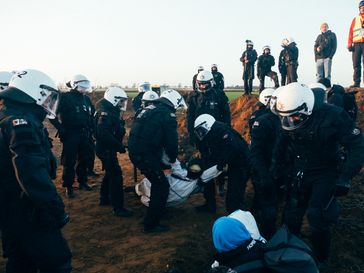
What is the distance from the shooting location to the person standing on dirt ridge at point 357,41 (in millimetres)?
10594

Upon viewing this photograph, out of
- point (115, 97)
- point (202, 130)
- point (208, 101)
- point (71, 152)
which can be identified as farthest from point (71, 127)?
point (208, 101)

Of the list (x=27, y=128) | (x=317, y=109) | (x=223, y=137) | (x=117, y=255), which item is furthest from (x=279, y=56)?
(x=27, y=128)

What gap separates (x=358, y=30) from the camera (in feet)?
35.2

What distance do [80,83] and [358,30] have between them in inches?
347

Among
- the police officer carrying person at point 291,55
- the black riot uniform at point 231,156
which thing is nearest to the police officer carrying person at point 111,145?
the black riot uniform at point 231,156

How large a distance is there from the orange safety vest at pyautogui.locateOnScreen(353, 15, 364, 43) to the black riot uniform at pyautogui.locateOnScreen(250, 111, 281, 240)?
729 centimetres

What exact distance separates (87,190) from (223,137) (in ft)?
13.3

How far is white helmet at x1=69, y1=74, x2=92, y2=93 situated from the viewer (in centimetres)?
775

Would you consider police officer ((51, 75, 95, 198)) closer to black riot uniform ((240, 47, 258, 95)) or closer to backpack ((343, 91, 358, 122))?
backpack ((343, 91, 358, 122))

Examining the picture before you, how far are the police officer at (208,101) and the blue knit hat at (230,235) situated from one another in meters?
5.97

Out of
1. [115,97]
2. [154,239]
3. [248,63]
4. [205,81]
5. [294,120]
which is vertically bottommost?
[154,239]

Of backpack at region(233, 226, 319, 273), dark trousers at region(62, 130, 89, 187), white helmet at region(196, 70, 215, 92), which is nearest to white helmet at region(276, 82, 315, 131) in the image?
backpack at region(233, 226, 319, 273)

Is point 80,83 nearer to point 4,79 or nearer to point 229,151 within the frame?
point 4,79

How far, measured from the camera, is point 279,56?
45.1 ft
